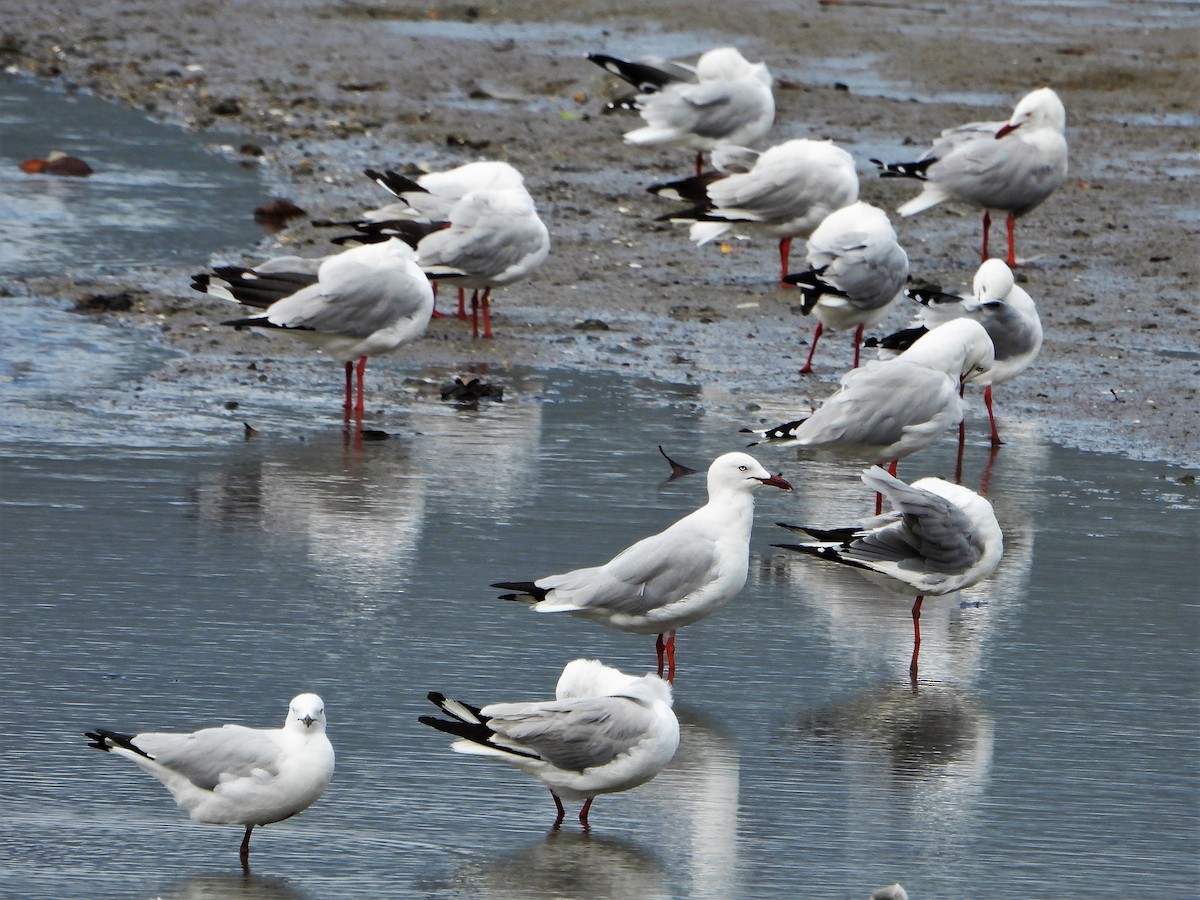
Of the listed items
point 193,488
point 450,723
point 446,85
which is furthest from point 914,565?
point 446,85

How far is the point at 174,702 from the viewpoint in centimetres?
586

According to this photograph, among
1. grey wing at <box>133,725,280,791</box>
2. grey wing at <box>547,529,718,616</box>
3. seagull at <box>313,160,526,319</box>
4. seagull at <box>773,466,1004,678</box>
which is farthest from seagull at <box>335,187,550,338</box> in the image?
grey wing at <box>133,725,280,791</box>

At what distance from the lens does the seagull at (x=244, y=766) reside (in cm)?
487

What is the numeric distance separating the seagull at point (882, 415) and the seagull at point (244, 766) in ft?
12.0

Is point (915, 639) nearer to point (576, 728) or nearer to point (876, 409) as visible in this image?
point (876, 409)

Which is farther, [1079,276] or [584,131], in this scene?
[584,131]

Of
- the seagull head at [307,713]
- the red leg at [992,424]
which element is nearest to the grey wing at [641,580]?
the seagull head at [307,713]

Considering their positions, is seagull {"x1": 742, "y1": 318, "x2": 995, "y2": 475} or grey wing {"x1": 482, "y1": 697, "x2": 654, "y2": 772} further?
seagull {"x1": 742, "y1": 318, "x2": 995, "y2": 475}

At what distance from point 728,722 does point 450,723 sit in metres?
1.13

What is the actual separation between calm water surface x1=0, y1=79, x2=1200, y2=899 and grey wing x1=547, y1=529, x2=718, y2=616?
275 millimetres

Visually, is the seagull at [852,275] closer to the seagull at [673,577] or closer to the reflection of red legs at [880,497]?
the reflection of red legs at [880,497]

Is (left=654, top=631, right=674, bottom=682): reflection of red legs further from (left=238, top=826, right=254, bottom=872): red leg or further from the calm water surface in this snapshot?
(left=238, top=826, right=254, bottom=872): red leg

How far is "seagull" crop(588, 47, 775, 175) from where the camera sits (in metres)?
16.2

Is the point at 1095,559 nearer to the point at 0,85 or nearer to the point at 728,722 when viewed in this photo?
the point at 728,722
